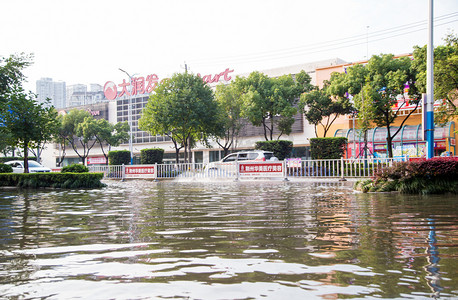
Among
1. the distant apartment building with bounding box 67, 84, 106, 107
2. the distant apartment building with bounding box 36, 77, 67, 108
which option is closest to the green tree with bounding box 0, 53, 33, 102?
the distant apartment building with bounding box 67, 84, 106, 107

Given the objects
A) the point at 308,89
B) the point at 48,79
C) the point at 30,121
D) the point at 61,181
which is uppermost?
the point at 48,79

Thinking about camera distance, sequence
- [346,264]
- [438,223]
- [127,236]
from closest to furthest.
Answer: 1. [346,264]
2. [127,236]
3. [438,223]

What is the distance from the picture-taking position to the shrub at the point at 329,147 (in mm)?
24191

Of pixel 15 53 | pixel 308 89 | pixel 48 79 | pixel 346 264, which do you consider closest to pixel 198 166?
pixel 15 53

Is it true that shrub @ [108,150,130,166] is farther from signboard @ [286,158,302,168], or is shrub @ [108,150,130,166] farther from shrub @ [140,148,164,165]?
signboard @ [286,158,302,168]

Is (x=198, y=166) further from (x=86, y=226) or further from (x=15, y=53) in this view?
(x=86, y=226)

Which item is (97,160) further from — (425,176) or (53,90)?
(53,90)

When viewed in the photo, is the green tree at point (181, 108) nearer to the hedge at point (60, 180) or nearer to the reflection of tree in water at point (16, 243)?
the hedge at point (60, 180)

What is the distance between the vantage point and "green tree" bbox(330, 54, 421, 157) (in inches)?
1043

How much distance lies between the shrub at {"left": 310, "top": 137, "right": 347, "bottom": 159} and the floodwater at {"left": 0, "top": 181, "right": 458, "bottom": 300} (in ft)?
57.9

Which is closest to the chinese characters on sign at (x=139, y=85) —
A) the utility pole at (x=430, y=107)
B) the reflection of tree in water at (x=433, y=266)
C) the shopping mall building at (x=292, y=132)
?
the shopping mall building at (x=292, y=132)

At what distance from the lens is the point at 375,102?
2723cm

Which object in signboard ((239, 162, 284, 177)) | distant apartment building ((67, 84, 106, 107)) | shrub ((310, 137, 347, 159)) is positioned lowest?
signboard ((239, 162, 284, 177))

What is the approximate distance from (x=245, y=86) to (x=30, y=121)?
18361 mm
